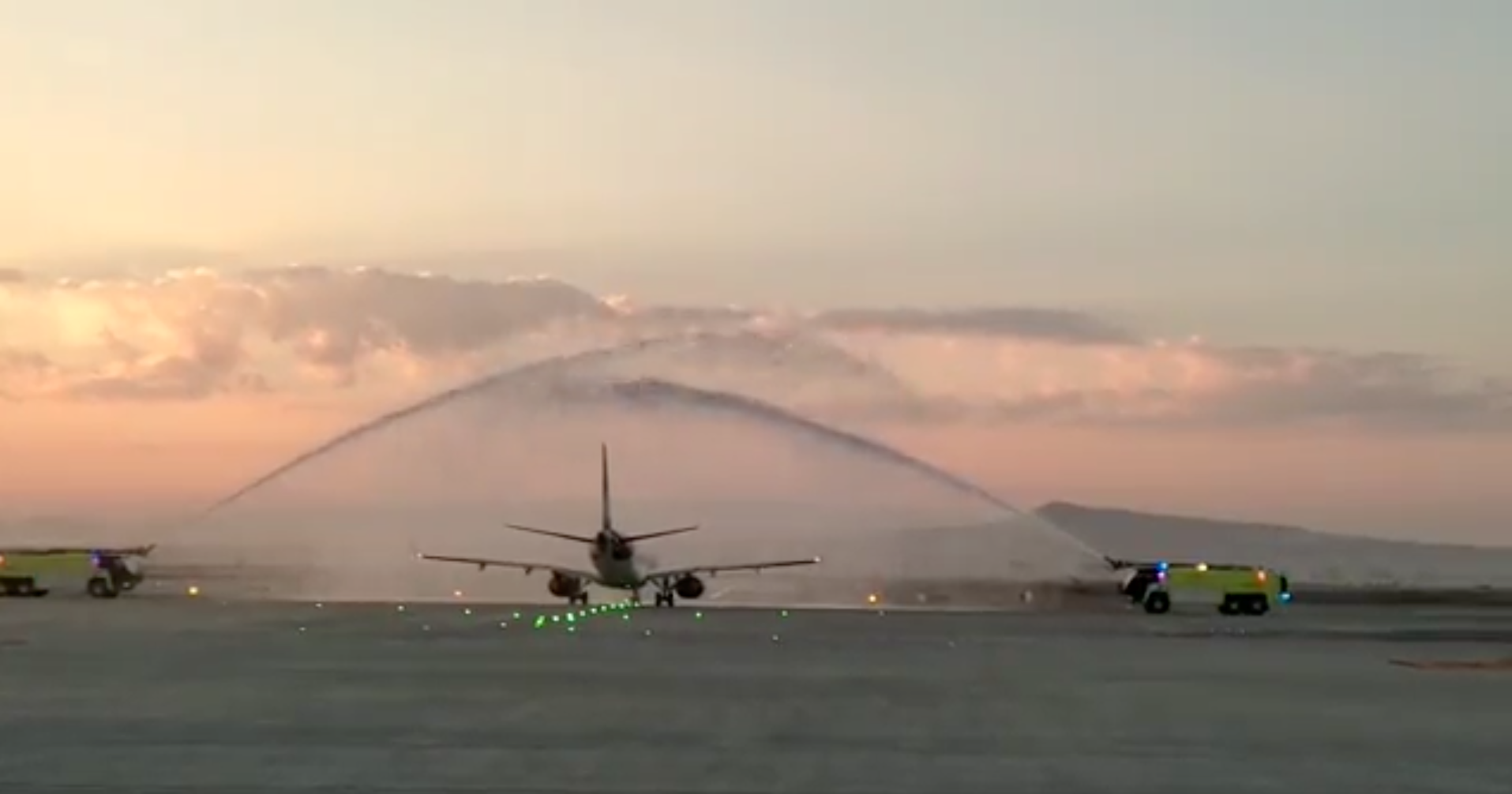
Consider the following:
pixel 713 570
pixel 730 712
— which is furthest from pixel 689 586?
pixel 730 712

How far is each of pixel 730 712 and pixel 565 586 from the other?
64.7 m

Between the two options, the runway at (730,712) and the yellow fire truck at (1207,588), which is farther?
the yellow fire truck at (1207,588)

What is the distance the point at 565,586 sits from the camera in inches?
3848

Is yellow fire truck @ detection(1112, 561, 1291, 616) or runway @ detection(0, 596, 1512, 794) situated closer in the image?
runway @ detection(0, 596, 1512, 794)

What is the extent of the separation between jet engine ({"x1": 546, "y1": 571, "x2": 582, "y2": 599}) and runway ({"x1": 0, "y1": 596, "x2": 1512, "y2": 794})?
105ft

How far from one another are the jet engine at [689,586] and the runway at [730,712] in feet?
108

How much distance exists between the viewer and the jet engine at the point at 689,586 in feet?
323

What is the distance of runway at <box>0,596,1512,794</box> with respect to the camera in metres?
24.9

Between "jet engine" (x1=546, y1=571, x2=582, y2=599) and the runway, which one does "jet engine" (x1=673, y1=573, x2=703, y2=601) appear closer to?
"jet engine" (x1=546, y1=571, x2=582, y2=599)

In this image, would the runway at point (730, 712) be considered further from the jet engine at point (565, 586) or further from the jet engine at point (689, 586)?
the jet engine at point (689, 586)

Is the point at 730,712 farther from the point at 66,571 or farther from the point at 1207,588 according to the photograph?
the point at 66,571

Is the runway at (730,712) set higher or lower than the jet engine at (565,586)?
lower

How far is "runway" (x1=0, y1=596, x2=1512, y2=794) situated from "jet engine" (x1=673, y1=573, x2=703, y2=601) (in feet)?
108

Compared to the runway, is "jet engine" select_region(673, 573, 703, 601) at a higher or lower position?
higher
